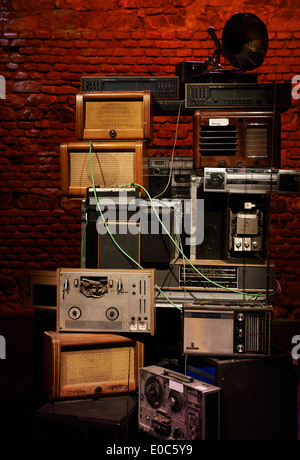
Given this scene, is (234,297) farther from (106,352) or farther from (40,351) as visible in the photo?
(40,351)

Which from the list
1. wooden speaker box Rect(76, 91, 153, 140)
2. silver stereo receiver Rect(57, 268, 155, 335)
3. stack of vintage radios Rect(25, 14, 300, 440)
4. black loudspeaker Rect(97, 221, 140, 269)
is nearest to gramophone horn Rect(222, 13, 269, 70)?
stack of vintage radios Rect(25, 14, 300, 440)

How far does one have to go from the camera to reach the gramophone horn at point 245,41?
8.55ft

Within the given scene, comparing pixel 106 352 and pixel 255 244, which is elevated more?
pixel 255 244

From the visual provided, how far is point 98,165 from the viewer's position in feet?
8.49

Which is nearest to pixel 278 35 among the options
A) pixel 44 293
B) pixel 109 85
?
pixel 109 85

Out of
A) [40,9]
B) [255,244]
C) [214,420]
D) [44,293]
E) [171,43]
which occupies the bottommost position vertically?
[214,420]

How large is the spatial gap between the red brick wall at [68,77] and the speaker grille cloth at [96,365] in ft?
5.22

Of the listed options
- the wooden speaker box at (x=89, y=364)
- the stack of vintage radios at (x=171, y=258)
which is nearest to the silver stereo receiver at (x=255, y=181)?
the stack of vintage radios at (x=171, y=258)

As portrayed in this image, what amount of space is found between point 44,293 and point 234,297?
111 cm

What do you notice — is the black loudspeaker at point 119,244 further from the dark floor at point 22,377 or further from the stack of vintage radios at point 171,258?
the dark floor at point 22,377

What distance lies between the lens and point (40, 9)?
3.96m

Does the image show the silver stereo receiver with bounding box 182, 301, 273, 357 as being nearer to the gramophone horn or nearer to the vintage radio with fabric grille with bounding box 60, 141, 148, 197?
the vintage radio with fabric grille with bounding box 60, 141, 148, 197

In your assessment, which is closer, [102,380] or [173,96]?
[102,380]

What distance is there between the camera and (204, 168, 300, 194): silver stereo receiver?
2.47 meters
